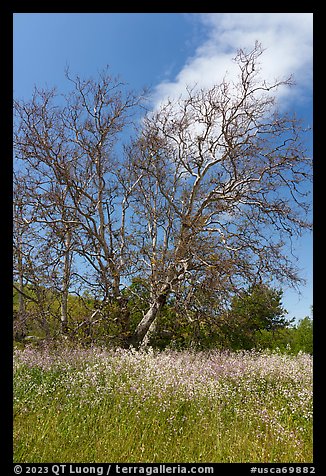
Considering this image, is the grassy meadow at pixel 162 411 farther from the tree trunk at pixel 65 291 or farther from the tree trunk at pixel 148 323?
the tree trunk at pixel 148 323

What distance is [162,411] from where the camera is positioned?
4312 millimetres

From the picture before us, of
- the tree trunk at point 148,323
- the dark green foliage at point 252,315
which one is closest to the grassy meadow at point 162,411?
the dark green foliage at point 252,315

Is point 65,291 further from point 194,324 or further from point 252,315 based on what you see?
point 252,315

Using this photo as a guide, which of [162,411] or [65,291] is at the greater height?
[65,291]

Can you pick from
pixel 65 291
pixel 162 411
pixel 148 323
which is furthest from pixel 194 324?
pixel 162 411

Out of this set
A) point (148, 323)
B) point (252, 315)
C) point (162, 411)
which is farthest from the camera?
point (148, 323)

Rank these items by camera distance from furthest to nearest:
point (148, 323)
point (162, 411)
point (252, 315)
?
Answer: point (148, 323) → point (252, 315) → point (162, 411)

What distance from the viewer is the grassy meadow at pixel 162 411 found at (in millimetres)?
3578

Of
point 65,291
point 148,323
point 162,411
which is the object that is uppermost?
point 65,291

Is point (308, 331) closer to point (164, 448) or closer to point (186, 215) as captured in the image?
point (186, 215)

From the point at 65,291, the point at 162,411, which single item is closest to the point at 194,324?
the point at 65,291

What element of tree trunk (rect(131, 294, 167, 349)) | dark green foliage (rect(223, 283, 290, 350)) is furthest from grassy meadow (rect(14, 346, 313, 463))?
tree trunk (rect(131, 294, 167, 349))

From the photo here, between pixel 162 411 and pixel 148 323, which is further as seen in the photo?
pixel 148 323
